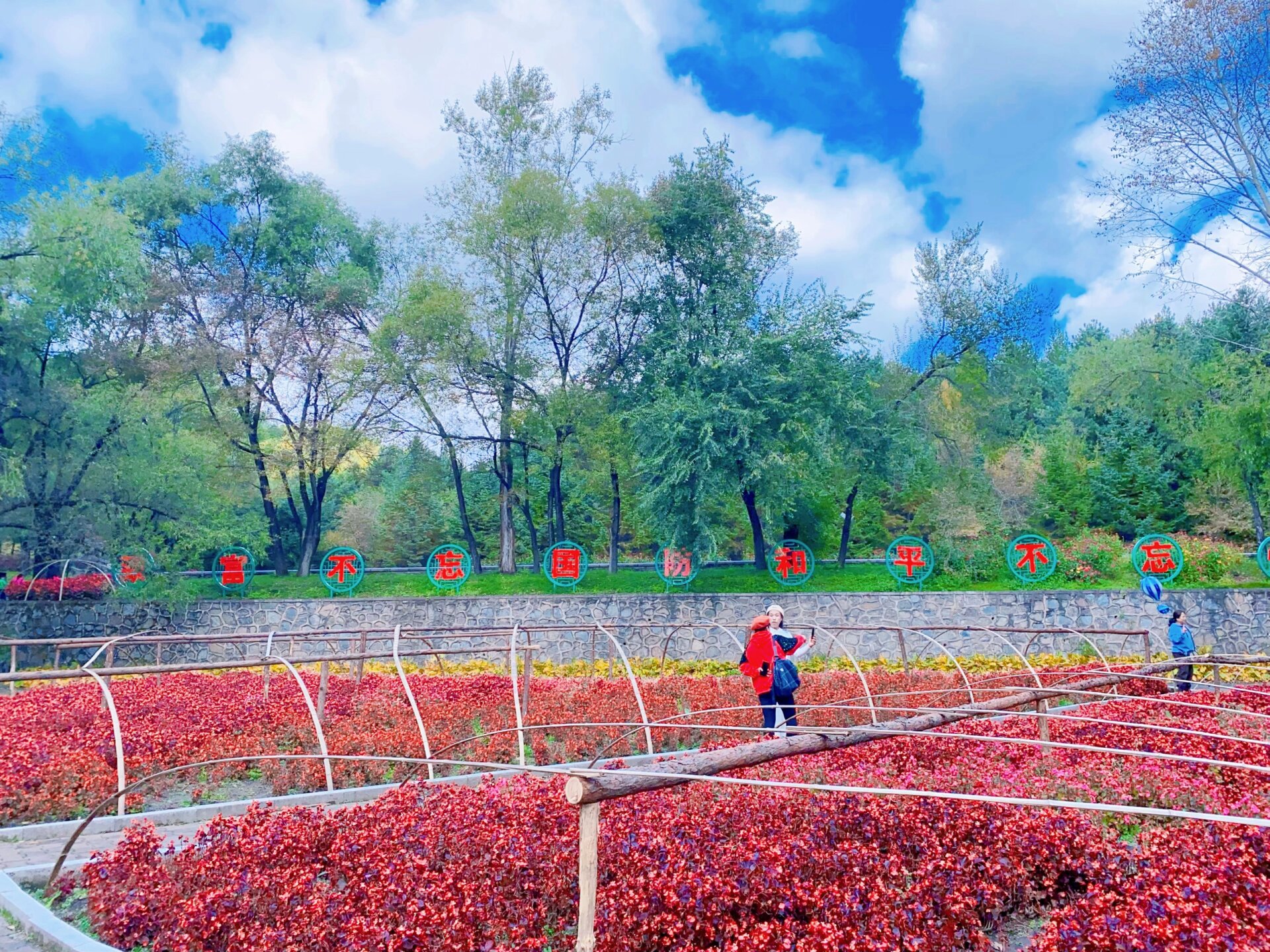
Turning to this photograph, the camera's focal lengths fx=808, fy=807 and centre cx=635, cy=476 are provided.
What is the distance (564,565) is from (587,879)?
50.7 ft

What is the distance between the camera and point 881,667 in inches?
575

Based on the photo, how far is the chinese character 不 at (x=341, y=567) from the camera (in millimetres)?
19234

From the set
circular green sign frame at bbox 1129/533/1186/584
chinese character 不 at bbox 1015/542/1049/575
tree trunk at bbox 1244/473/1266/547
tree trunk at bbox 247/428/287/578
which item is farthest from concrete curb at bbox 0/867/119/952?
tree trunk at bbox 1244/473/1266/547

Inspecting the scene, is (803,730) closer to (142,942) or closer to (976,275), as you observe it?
(142,942)

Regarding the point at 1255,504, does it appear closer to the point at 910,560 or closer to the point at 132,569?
the point at 910,560

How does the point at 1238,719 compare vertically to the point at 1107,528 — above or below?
below

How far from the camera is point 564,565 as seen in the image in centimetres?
1897

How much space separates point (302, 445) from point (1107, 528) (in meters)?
23.2

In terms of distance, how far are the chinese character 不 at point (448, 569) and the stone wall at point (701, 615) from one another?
105 cm

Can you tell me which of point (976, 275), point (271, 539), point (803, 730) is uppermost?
point (976, 275)

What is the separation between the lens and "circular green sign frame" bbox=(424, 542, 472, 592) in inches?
752

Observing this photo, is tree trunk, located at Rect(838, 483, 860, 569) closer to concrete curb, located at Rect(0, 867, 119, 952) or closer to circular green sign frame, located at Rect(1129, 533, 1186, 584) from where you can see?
circular green sign frame, located at Rect(1129, 533, 1186, 584)

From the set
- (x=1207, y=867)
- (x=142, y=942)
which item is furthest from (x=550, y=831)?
(x=1207, y=867)

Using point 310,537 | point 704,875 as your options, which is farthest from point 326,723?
point 310,537
